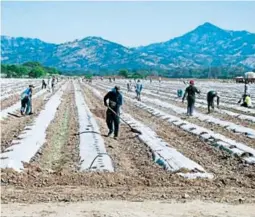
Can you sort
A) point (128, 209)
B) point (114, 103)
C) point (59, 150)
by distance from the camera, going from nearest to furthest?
point (128, 209) < point (59, 150) < point (114, 103)

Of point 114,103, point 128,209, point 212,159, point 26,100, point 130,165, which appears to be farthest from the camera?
point 26,100

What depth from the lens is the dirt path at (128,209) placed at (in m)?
7.93

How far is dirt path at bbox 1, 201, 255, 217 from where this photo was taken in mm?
7934

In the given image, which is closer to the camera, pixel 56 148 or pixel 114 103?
pixel 56 148

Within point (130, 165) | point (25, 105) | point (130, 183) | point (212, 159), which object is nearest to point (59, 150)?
point (130, 165)

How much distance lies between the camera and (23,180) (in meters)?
10.4

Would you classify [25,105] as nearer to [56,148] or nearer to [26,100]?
[26,100]

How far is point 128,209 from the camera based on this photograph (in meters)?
8.20

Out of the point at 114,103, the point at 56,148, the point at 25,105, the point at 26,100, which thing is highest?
the point at 114,103

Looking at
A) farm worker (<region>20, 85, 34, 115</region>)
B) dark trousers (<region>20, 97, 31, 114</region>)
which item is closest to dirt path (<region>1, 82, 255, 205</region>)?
farm worker (<region>20, 85, 34, 115</region>)

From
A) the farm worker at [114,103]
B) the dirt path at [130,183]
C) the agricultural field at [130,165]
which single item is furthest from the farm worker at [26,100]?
the dirt path at [130,183]

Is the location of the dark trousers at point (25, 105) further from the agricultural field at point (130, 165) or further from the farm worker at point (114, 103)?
the farm worker at point (114, 103)

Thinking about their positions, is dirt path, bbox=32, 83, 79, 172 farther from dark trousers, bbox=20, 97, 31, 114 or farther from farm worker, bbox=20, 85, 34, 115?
dark trousers, bbox=20, 97, 31, 114

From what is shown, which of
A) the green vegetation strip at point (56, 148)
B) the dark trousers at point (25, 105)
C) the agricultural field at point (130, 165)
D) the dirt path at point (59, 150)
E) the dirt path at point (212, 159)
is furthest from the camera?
the dark trousers at point (25, 105)
